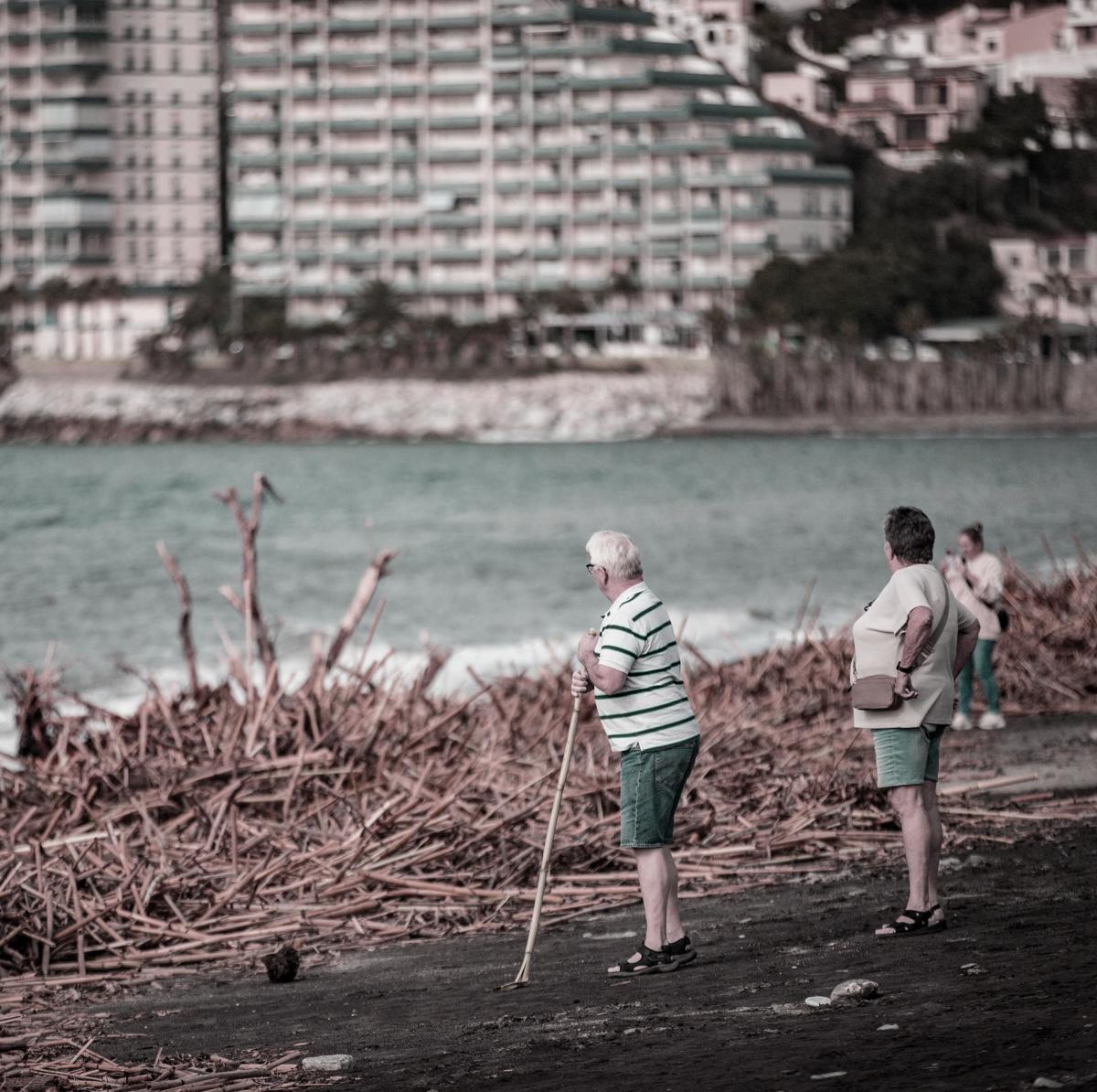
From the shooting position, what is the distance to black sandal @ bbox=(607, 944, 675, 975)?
6191 mm

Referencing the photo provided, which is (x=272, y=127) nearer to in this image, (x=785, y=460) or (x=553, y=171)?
(x=553, y=171)

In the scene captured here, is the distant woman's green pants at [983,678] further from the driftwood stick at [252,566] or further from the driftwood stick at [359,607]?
the driftwood stick at [252,566]

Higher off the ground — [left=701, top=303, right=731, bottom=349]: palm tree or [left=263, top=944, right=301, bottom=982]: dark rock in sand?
[left=263, top=944, right=301, bottom=982]: dark rock in sand

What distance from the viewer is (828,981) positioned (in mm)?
5766

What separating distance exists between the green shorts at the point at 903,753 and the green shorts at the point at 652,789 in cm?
64

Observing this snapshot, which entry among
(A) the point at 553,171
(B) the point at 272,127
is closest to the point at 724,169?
(A) the point at 553,171

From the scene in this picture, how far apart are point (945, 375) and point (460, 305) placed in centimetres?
3699

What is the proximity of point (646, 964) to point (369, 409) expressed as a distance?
140887 millimetres

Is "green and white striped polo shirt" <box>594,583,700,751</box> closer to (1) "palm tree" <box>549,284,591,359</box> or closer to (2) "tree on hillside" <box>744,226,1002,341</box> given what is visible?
(2) "tree on hillside" <box>744,226,1002,341</box>

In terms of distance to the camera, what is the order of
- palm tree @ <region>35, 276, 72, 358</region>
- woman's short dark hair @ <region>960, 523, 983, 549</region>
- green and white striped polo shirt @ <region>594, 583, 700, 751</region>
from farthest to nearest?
palm tree @ <region>35, 276, 72, 358</region>, woman's short dark hair @ <region>960, 523, 983, 549</region>, green and white striped polo shirt @ <region>594, 583, 700, 751</region>

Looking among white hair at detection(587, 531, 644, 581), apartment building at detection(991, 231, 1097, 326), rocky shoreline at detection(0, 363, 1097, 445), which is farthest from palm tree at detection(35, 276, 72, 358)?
white hair at detection(587, 531, 644, 581)

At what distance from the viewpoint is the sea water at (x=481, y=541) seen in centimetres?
2586

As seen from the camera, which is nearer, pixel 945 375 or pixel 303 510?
pixel 303 510

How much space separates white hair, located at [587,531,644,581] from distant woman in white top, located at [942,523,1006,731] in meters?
5.33
